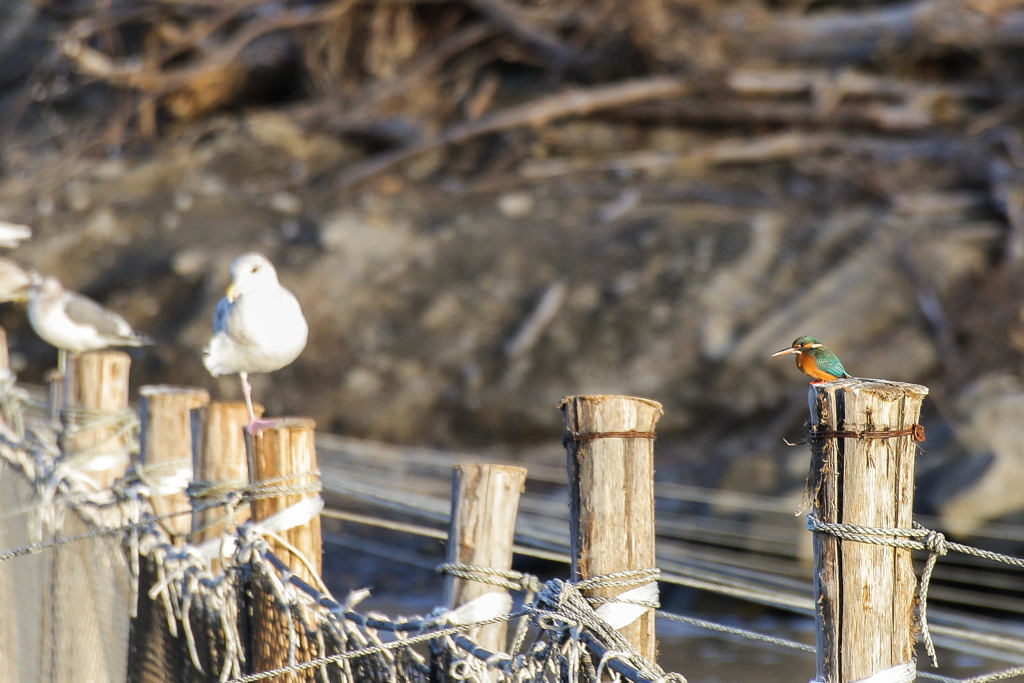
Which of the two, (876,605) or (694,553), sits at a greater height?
(876,605)

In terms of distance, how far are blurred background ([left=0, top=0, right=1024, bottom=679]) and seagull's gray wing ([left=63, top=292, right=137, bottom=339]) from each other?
13.5ft

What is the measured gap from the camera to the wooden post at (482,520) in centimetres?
215

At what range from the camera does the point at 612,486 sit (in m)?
1.92

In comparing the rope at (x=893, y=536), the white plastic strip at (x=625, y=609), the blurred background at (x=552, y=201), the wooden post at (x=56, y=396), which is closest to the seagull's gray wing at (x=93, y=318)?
the wooden post at (x=56, y=396)

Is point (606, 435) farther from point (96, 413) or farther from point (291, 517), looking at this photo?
point (96, 413)

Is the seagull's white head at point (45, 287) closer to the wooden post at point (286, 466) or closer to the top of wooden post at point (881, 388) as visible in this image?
the wooden post at point (286, 466)

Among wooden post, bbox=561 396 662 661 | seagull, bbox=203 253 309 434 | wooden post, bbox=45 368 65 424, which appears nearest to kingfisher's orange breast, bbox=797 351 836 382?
wooden post, bbox=561 396 662 661

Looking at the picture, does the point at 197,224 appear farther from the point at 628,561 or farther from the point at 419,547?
the point at 628,561

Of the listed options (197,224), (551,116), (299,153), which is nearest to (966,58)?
(551,116)

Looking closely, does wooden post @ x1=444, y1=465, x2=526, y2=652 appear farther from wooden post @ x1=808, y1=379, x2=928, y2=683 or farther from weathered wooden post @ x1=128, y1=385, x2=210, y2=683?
weathered wooden post @ x1=128, y1=385, x2=210, y2=683

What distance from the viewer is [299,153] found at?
12203 millimetres

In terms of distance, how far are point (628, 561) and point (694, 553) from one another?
4670mm

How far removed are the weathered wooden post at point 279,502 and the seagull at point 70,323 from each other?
2496mm

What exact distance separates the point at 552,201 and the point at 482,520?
9.15 meters
